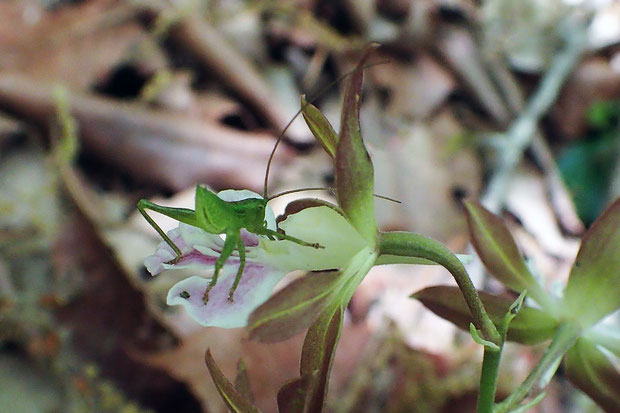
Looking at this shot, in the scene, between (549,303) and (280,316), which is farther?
(549,303)

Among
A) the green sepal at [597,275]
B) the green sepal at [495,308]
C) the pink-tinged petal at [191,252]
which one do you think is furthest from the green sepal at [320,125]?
the green sepal at [597,275]

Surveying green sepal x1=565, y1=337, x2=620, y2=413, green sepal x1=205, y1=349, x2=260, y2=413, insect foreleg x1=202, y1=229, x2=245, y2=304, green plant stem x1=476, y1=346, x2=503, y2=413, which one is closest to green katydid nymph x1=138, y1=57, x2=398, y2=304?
insect foreleg x1=202, y1=229, x2=245, y2=304

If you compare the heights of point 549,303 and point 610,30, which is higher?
point 610,30

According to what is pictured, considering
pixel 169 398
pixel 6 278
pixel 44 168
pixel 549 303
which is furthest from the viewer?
pixel 44 168

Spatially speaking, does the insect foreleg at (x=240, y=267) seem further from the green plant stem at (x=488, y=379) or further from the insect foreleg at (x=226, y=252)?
the green plant stem at (x=488, y=379)

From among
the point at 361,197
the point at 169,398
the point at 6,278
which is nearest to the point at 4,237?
the point at 6,278

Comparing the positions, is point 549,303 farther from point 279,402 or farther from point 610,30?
point 610,30

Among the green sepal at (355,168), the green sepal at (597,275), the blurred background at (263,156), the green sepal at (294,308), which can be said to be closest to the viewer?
the green sepal at (355,168)

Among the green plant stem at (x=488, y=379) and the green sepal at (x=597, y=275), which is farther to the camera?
the green sepal at (x=597, y=275)
